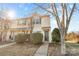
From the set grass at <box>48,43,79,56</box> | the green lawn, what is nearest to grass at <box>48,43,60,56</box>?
grass at <box>48,43,79,56</box>

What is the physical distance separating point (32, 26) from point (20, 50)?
Answer: 29cm

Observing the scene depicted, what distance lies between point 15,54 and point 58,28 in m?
0.55

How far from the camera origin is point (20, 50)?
165 centimetres

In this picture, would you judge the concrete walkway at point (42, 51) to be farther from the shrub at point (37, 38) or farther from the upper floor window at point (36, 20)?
the upper floor window at point (36, 20)

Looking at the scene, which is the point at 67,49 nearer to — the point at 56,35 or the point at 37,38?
the point at 56,35

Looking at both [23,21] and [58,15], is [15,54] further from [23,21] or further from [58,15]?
[58,15]

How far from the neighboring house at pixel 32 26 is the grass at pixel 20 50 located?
13 centimetres

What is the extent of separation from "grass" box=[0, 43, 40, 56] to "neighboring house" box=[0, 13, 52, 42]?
0.44 feet

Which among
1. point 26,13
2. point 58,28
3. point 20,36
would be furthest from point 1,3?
point 58,28

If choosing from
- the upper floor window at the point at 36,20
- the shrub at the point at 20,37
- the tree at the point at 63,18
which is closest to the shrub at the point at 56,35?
the tree at the point at 63,18

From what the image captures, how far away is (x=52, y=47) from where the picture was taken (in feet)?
5.45

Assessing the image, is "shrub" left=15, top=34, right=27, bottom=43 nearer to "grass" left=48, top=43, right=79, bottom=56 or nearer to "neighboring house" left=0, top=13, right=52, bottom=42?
"neighboring house" left=0, top=13, right=52, bottom=42

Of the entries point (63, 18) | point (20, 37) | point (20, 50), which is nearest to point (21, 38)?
point (20, 37)

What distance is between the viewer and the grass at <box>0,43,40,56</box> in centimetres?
164
